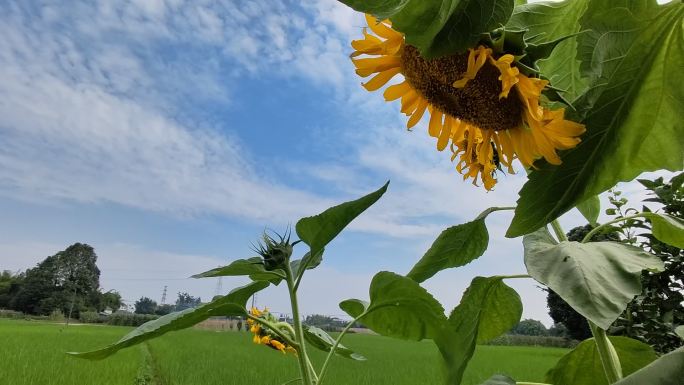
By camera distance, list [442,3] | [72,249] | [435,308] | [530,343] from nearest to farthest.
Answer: [442,3]
[435,308]
[530,343]
[72,249]

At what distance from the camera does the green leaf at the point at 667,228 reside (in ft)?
1.57

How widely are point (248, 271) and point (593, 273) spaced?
1.12ft

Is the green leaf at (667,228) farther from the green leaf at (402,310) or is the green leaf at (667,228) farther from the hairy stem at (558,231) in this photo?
the green leaf at (402,310)

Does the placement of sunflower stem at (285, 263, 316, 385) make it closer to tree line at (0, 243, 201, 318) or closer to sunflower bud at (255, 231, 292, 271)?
sunflower bud at (255, 231, 292, 271)

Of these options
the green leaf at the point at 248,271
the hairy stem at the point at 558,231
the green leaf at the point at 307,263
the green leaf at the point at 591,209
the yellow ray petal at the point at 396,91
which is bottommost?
the green leaf at the point at 248,271

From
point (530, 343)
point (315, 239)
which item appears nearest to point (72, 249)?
point (530, 343)

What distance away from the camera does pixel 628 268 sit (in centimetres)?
37

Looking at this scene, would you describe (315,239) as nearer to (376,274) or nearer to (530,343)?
(376,274)

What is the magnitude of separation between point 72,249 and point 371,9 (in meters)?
46.1

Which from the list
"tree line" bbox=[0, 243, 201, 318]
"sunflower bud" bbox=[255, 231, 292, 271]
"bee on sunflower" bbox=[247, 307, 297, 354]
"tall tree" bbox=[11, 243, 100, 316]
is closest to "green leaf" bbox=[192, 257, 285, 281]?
"sunflower bud" bbox=[255, 231, 292, 271]

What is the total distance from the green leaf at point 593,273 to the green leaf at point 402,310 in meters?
0.13

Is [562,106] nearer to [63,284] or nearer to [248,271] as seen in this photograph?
[248,271]

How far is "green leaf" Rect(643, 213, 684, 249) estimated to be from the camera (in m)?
0.48

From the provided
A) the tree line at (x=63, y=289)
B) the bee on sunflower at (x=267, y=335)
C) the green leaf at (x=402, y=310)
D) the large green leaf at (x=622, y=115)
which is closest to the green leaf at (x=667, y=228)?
the large green leaf at (x=622, y=115)
